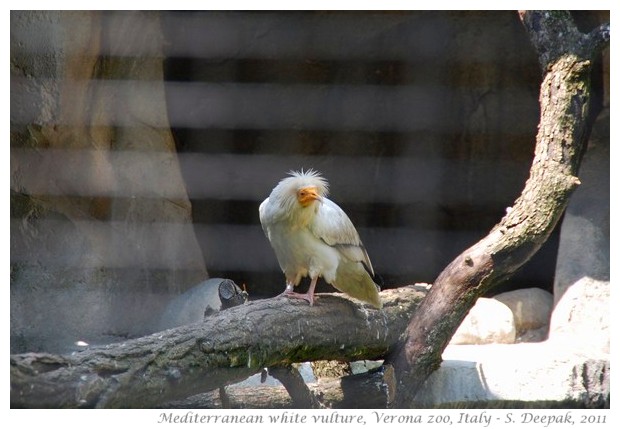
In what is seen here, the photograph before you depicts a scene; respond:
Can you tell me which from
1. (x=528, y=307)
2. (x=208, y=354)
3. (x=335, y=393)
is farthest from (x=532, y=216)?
(x=528, y=307)

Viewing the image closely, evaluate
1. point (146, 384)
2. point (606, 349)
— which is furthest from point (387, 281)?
point (146, 384)

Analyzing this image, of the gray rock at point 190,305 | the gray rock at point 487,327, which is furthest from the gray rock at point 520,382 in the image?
the gray rock at point 190,305

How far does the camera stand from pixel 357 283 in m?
3.76

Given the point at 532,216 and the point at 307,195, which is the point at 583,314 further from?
the point at 307,195

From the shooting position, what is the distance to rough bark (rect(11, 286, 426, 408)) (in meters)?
2.53

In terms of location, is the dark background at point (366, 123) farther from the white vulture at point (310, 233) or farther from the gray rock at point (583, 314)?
the white vulture at point (310, 233)

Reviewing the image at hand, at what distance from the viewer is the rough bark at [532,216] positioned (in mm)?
3746

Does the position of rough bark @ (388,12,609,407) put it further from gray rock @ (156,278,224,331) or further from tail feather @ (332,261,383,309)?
gray rock @ (156,278,224,331)

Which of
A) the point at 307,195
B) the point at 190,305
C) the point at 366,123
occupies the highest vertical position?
the point at 366,123

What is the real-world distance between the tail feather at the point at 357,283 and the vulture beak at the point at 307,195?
0.33m

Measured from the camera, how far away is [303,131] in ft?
18.1

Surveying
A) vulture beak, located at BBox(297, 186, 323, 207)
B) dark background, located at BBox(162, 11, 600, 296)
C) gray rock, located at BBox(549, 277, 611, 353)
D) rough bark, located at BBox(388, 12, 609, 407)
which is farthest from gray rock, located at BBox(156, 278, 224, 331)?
gray rock, located at BBox(549, 277, 611, 353)

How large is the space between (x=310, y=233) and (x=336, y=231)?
0.11 metres

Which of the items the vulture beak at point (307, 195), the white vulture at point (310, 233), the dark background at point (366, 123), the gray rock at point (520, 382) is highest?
the dark background at point (366, 123)
